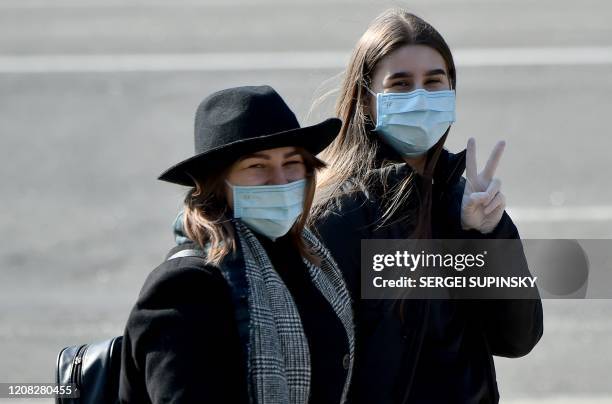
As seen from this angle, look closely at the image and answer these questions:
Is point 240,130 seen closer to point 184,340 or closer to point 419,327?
point 184,340

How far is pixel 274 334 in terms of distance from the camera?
2.79 m

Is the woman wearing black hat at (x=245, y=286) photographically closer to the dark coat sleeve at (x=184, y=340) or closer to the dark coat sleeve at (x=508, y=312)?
the dark coat sleeve at (x=184, y=340)

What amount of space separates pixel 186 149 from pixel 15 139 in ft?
5.10

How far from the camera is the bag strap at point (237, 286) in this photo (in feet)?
9.04

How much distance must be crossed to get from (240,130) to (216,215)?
0.23m

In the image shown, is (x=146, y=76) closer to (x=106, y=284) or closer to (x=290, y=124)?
(x=106, y=284)

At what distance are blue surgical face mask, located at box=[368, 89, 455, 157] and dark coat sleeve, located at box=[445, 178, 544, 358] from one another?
28 cm

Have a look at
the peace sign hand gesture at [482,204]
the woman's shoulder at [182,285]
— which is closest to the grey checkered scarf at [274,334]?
the woman's shoulder at [182,285]

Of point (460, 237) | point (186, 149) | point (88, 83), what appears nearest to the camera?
point (460, 237)

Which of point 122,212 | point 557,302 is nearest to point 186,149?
point 122,212

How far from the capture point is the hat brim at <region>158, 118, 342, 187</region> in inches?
114

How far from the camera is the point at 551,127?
383 inches

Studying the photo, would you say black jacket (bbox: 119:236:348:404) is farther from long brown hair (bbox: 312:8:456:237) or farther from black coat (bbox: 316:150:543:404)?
long brown hair (bbox: 312:8:456:237)

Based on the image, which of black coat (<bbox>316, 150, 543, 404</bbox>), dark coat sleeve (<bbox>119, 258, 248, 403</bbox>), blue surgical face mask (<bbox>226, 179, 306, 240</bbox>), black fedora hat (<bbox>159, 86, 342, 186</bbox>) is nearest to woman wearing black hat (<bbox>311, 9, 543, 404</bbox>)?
black coat (<bbox>316, 150, 543, 404</bbox>)
